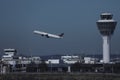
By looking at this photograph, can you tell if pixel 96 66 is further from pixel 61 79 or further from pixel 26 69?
pixel 61 79

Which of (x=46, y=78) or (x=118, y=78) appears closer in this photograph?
(x=118, y=78)

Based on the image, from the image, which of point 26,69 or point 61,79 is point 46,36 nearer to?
point 26,69

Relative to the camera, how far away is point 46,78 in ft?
387

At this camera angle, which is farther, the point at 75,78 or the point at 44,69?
the point at 44,69

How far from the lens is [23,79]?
11462cm

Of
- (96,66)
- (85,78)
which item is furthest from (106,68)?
(85,78)

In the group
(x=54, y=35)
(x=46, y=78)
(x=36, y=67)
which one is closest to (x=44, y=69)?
(x=36, y=67)

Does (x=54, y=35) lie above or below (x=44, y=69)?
above

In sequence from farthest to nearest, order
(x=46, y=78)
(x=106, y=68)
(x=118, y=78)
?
1. (x=106, y=68)
2. (x=46, y=78)
3. (x=118, y=78)

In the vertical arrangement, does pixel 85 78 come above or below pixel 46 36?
below

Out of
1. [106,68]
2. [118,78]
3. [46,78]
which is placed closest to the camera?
[118,78]

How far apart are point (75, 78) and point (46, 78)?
8.43m

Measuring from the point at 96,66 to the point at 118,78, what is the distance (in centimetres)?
8122

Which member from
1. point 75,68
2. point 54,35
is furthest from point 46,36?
point 75,68
